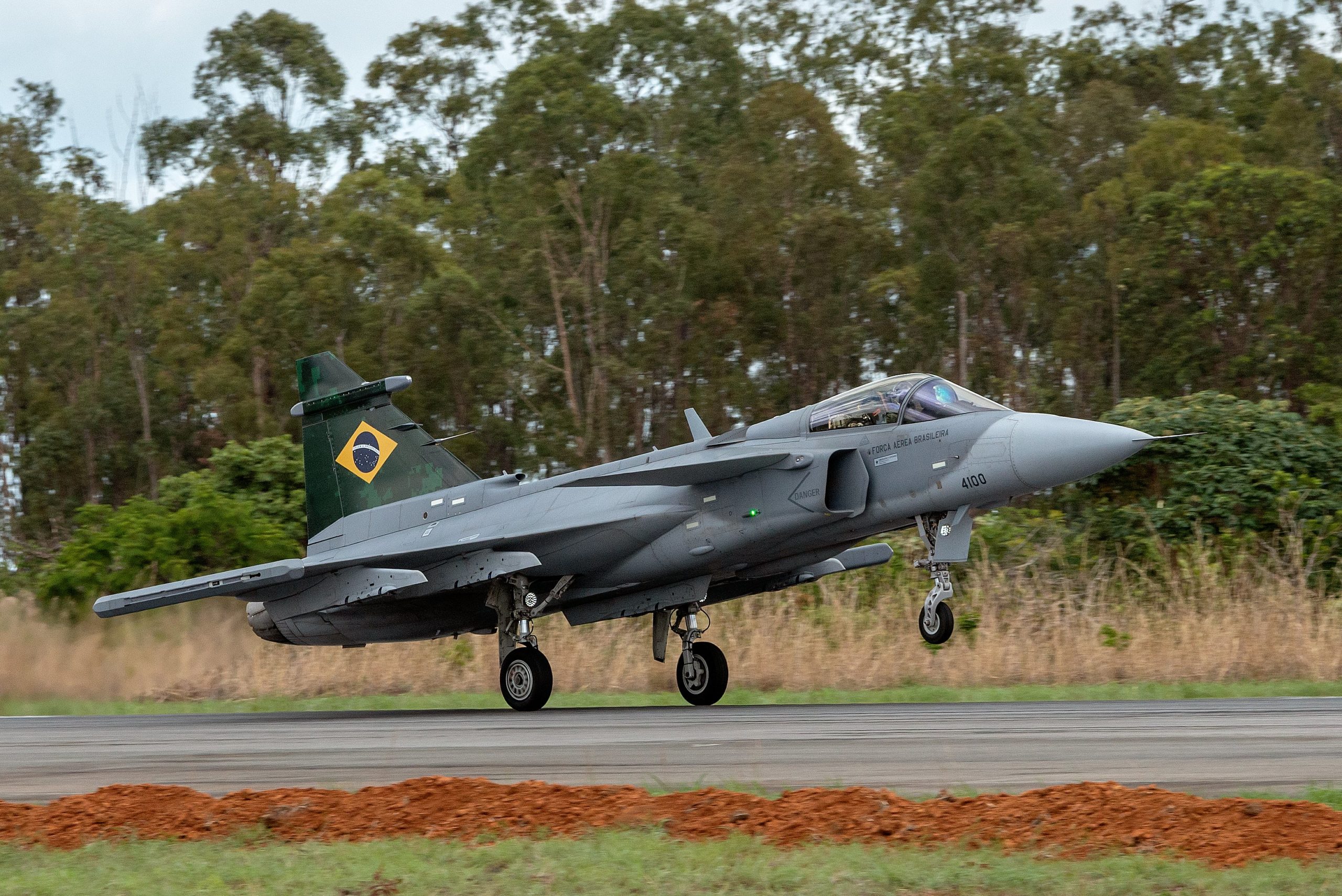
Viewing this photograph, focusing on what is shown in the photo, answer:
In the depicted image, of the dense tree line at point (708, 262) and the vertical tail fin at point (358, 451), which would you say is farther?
the dense tree line at point (708, 262)

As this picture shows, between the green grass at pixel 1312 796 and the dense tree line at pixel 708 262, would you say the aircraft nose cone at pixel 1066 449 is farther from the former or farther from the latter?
the dense tree line at pixel 708 262

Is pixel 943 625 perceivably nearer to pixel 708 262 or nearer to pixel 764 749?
pixel 764 749

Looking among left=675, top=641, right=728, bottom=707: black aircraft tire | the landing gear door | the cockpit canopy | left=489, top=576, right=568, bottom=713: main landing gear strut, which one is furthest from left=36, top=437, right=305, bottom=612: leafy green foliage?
the landing gear door

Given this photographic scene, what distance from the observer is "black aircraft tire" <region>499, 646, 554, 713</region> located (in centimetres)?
1573

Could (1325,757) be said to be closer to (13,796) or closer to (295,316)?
(13,796)

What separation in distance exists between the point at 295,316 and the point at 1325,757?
40.8 metres

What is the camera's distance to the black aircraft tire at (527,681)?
1573 centimetres

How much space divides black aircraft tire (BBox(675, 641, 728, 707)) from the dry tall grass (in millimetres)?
2400

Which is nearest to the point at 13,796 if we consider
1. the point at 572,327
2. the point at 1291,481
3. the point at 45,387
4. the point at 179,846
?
the point at 179,846

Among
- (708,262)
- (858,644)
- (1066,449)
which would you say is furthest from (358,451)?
(708,262)

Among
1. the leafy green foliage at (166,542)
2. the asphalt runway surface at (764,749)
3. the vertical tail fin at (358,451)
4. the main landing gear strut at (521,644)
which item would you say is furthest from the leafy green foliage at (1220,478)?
the leafy green foliage at (166,542)

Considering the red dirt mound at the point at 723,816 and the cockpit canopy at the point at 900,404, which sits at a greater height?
the cockpit canopy at the point at 900,404

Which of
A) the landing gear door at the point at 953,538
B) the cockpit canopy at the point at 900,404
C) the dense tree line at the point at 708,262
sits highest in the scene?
the dense tree line at the point at 708,262

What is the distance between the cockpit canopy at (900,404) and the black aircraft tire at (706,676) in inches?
104
